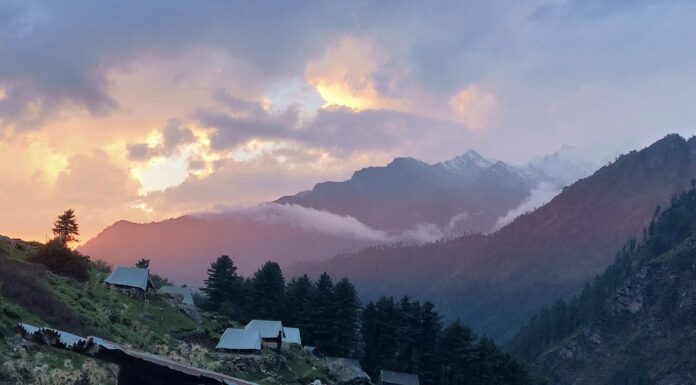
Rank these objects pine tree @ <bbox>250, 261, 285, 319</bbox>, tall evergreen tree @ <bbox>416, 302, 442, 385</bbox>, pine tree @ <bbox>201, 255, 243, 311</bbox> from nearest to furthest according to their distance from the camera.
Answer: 1. tall evergreen tree @ <bbox>416, 302, 442, 385</bbox>
2. pine tree @ <bbox>250, 261, 285, 319</bbox>
3. pine tree @ <bbox>201, 255, 243, 311</bbox>

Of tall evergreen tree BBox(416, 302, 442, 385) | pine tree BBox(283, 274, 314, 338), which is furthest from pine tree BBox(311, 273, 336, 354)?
tall evergreen tree BBox(416, 302, 442, 385)

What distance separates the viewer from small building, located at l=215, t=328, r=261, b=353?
68.8m

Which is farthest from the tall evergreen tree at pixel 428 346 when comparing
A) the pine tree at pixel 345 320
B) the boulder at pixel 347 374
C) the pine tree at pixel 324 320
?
the boulder at pixel 347 374

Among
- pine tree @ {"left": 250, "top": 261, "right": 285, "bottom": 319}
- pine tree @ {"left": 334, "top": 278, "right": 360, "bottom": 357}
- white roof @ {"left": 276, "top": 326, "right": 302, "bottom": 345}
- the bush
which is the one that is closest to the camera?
the bush

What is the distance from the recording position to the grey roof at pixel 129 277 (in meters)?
76.4

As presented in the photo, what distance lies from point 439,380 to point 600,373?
9366 cm

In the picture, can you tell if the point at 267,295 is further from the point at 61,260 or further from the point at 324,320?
the point at 61,260

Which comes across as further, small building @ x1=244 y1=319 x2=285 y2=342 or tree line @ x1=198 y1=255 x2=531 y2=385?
tree line @ x1=198 y1=255 x2=531 y2=385

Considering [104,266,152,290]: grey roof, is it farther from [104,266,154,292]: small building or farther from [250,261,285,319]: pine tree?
[250,261,285,319]: pine tree

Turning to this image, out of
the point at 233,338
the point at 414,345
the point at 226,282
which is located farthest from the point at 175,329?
the point at 414,345

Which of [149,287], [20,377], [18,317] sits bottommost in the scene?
[20,377]

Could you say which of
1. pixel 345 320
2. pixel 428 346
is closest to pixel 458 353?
pixel 428 346

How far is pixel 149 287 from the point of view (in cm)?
7994

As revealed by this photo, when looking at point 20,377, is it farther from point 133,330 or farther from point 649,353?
point 649,353
